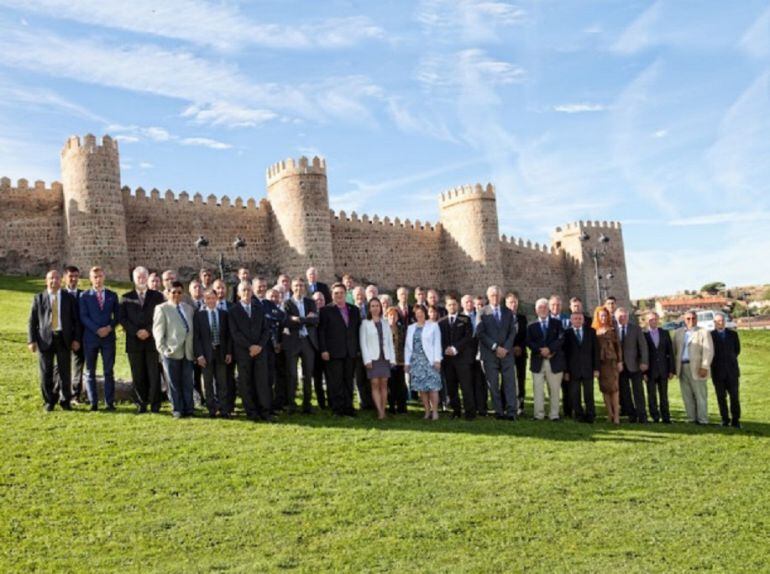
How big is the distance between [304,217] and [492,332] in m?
24.3

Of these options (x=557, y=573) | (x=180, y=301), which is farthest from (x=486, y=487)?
(x=180, y=301)

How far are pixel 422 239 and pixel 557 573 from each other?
119 feet

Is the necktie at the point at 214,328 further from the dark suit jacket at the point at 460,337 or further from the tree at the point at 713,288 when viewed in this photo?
the tree at the point at 713,288

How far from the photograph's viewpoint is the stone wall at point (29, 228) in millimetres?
31219

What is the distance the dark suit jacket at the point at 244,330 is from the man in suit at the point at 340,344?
3.02 ft

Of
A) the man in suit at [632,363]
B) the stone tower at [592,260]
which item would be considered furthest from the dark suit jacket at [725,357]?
the stone tower at [592,260]

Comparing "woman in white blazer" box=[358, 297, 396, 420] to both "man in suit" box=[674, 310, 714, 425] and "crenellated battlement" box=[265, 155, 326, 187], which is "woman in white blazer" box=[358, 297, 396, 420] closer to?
"man in suit" box=[674, 310, 714, 425]

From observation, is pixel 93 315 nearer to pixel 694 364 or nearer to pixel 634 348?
pixel 634 348

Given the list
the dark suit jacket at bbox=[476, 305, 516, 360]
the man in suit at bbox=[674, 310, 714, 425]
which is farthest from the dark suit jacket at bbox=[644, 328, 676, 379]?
the dark suit jacket at bbox=[476, 305, 516, 360]

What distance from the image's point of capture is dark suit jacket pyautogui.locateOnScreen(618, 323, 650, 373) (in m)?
12.0

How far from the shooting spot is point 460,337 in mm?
11523

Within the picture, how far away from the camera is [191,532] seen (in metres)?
6.71

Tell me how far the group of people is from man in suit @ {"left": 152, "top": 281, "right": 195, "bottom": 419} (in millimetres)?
15

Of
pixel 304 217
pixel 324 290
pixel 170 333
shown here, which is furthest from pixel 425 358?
pixel 304 217
